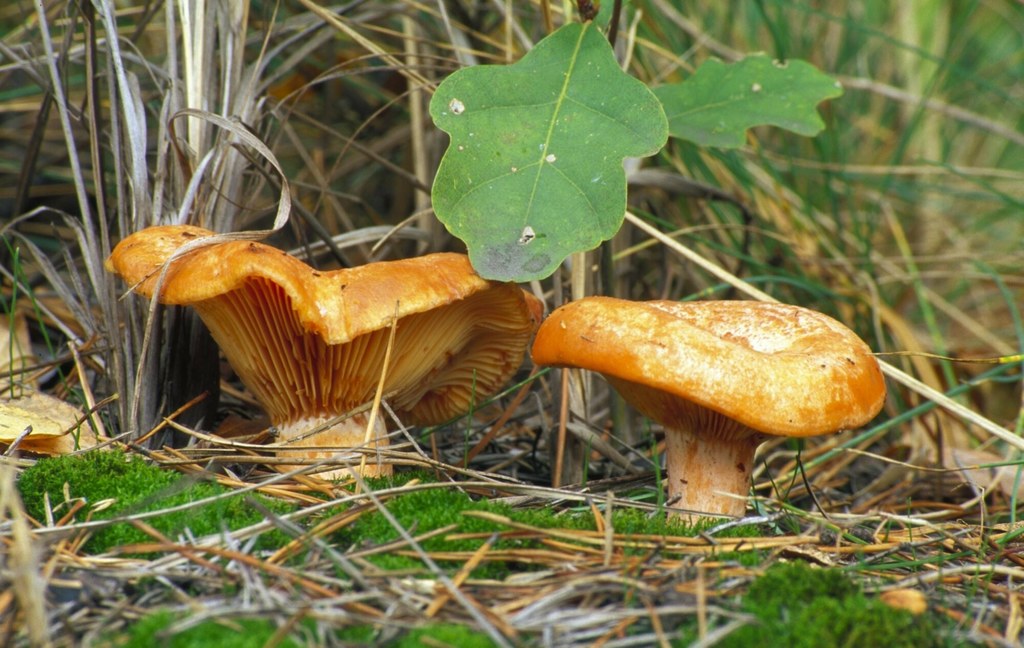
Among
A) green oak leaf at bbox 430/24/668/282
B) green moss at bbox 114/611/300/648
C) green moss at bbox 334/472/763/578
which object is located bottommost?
green moss at bbox 334/472/763/578

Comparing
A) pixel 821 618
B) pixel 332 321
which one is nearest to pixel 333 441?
pixel 332 321

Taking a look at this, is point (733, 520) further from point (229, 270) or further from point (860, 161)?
point (860, 161)

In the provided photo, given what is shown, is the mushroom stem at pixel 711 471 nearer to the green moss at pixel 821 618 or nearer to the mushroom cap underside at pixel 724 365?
the mushroom cap underside at pixel 724 365

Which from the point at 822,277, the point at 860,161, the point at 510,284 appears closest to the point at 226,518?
the point at 510,284

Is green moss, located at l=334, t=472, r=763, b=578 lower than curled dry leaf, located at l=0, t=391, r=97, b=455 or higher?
lower

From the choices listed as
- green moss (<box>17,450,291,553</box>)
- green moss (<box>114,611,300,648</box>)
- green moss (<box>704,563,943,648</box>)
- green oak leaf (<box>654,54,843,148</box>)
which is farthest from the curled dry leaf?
green oak leaf (<box>654,54,843,148</box>)

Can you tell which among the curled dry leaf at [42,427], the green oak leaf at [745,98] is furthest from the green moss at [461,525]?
the green oak leaf at [745,98]

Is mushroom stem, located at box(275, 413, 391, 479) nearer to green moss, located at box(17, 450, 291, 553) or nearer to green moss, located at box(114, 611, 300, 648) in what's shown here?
green moss, located at box(17, 450, 291, 553)

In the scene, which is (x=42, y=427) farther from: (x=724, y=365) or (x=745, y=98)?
(x=745, y=98)

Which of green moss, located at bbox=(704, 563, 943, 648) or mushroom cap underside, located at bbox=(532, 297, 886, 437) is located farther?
mushroom cap underside, located at bbox=(532, 297, 886, 437)
